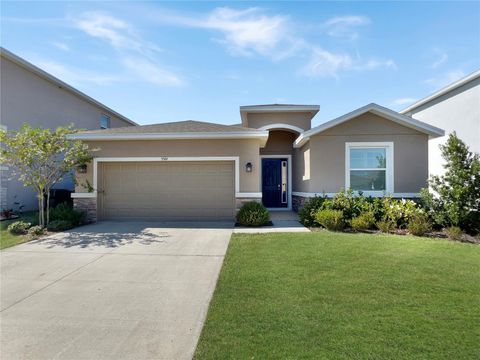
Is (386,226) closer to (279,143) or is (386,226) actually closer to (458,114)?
(279,143)

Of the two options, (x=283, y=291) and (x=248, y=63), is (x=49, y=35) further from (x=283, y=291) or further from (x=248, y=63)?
(x=283, y=291)

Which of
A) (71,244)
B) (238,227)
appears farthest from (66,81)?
(238,227)

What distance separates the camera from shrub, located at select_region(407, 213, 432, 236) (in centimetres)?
798

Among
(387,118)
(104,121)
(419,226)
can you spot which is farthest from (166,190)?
(104,121)

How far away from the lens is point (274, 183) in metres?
14.3

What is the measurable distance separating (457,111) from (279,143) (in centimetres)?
812

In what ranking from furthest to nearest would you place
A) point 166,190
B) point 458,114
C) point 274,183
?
point 274,183
point 458,114
point 166,190

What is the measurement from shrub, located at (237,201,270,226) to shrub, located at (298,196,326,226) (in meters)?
1.25

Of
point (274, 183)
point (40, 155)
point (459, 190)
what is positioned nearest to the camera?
point (459, 190)

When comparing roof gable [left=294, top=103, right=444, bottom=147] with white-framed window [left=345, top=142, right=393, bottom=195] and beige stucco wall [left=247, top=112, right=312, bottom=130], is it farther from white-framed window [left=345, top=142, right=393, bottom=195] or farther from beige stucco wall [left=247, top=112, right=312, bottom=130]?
beige stucco wall [left=247, top=112, right=312, bottom=130]

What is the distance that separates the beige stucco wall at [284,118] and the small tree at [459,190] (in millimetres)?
6223

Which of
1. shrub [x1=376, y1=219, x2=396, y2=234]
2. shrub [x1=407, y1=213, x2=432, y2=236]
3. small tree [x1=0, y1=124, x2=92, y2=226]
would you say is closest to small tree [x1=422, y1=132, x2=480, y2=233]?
shrub [x1=407, y1=213, x2=432, y2=236]

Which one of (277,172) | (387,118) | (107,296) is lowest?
(107,296)

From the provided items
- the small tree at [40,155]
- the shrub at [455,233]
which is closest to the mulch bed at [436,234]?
the shrub at [455,233]
